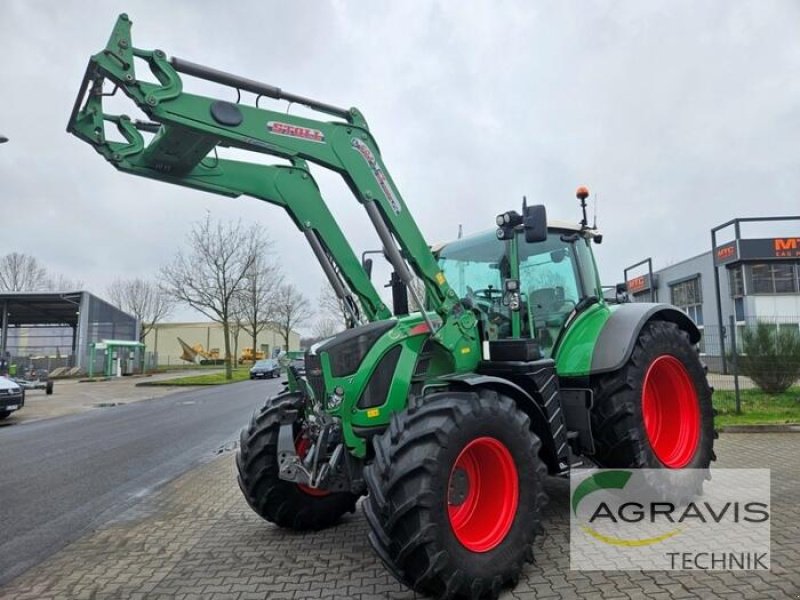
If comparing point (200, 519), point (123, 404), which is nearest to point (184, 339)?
point (123, 404)

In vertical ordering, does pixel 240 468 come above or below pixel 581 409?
below

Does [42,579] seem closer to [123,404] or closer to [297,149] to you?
[297,149]

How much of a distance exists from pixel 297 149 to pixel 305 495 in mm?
2807

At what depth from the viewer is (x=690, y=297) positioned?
3039 cm

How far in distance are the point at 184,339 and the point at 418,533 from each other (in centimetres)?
7581

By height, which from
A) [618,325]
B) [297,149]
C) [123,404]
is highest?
[297,149]

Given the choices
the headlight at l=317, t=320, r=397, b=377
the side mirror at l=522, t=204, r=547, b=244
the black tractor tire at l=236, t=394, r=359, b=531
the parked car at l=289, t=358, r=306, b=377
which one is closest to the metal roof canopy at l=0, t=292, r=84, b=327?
the parked car at l=289, t=358, r=306, b=377

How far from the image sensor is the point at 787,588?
11.1 feet

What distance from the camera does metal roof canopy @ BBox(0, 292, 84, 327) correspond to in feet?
119

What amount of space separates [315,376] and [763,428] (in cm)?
853

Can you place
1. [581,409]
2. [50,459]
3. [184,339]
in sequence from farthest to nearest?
[184,339], [50,459], [581,409]

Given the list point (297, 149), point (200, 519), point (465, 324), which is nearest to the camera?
point (297, 149)

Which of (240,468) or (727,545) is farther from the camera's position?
(240,468)

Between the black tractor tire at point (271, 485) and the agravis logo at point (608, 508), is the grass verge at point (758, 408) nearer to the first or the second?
the agravis logo at point (608, 508)
